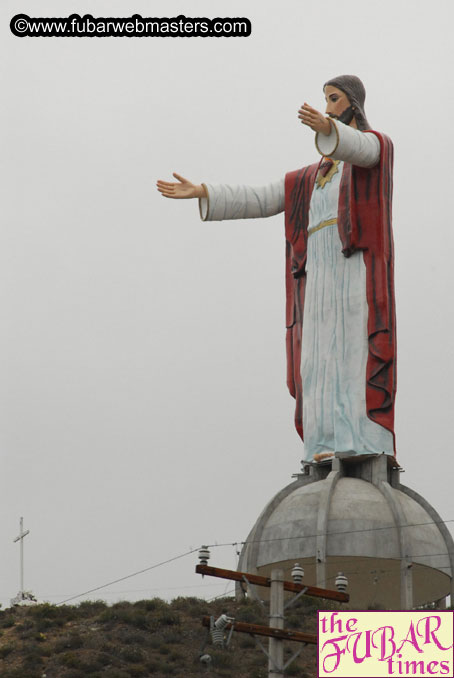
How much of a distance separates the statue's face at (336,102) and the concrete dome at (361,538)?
24.7 ft

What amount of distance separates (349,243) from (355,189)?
1.15 m

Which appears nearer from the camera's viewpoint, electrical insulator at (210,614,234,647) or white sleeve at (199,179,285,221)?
electrical insulator at (210,614,234,647)

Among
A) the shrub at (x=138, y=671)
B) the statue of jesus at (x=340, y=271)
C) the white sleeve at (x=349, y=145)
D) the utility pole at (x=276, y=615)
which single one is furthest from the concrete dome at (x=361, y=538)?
the utility pole at (x=276, y=615)

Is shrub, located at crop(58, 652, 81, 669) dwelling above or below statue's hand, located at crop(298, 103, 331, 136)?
below

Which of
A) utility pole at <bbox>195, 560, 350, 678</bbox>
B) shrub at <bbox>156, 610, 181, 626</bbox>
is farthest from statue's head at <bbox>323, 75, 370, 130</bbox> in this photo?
utility pole at <bbox>195, 560, 350, 678</bbox>

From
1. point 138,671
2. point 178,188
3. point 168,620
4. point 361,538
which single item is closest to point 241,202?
point 178,188

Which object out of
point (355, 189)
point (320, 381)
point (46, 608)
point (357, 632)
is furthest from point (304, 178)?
point (357, 632)

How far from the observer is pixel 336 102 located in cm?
3541

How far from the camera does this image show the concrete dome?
32.4 m

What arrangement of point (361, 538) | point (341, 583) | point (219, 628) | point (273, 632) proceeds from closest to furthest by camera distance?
point (273, 632)
point (219, 628)
point (341, 583)
point (361, 538)

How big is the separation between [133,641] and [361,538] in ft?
18.0

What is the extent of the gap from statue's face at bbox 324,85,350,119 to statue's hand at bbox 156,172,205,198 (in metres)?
3.35

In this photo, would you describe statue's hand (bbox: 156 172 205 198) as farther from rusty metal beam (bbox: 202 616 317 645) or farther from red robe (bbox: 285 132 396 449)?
rusty metal beam (bbox: 202 616 317 645)

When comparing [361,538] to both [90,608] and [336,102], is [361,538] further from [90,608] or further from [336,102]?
[336,102]
